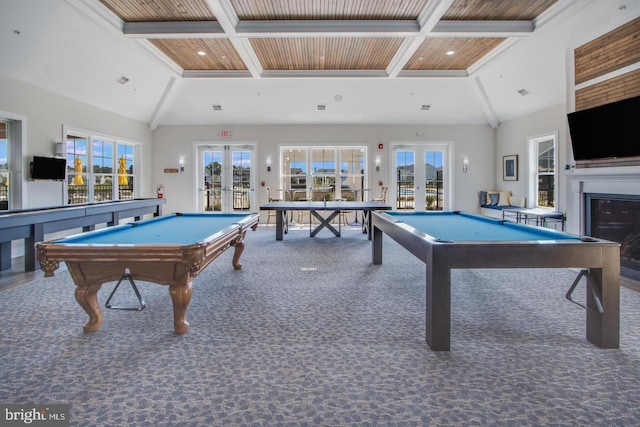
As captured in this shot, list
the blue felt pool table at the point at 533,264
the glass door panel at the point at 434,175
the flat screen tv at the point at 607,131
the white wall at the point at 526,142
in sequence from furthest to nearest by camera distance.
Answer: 1. the glass door panel at the point at 434,175
2. the white wall at the point at 526,142
3. the flat screen tv at the point at 607,131
4. the blue felt pool table at the point at 533,264

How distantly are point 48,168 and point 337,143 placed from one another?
6.47 metres

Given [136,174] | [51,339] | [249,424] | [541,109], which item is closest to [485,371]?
[249,424]

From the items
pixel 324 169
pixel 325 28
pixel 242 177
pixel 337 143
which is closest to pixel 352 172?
pixel 324 169

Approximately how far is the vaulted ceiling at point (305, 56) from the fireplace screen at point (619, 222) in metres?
2.11

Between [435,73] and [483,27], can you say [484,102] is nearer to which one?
[435,73]

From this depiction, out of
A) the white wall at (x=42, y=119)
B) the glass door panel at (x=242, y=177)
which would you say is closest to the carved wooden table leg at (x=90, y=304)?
the white wall at (x=42, y=119)

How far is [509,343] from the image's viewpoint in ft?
8.62

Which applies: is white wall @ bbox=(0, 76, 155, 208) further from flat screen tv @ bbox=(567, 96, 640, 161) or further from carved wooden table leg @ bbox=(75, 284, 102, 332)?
flat screen tv @ bbox=(567, 96, 640, 161)

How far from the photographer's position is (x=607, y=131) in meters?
4.51

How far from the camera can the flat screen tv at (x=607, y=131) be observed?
4.21 m

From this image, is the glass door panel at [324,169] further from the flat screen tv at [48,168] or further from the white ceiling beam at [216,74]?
the flat screen tv at [48,168]

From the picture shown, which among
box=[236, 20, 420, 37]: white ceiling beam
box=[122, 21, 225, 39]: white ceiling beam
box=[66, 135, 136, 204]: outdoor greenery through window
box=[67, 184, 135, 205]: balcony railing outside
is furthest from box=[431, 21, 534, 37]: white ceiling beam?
box=[67, 184, 135, 205]: balcony railing outside

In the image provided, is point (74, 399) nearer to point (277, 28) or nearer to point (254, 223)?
point (254, 223)

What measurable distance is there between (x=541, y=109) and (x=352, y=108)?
4187 millimetres
